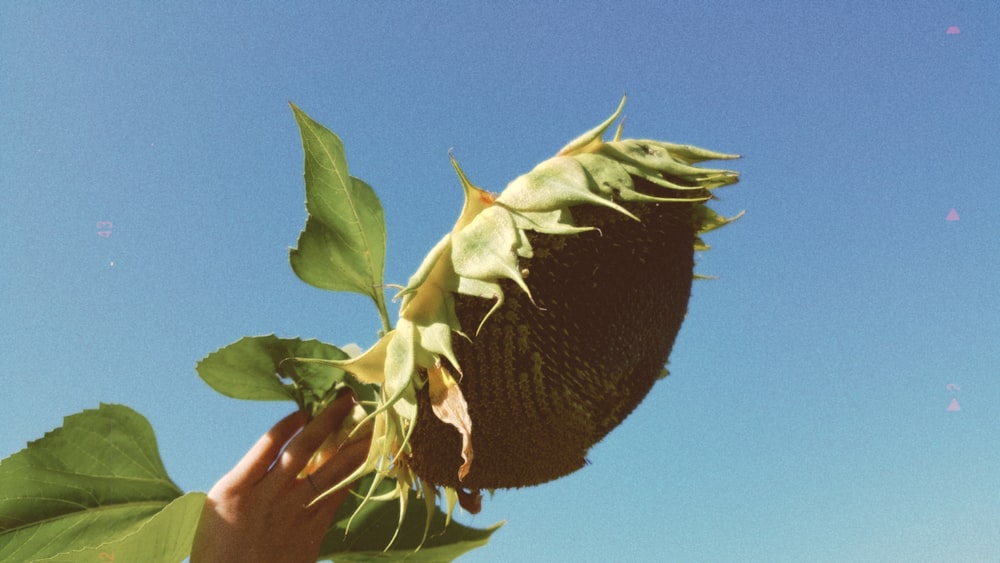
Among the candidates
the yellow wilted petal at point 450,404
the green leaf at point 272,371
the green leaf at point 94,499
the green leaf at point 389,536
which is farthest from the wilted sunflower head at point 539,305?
the green leaf at point 94,499

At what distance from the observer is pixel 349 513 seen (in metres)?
2.01

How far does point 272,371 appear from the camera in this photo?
1797 mm

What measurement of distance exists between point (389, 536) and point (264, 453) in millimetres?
388

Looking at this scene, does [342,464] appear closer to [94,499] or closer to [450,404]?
[450,404]

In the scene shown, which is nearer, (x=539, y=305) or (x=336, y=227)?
(x=539, y=305)

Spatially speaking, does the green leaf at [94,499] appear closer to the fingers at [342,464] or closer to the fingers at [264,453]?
the fingers at [264,453]

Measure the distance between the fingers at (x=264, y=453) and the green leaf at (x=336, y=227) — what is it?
13.8 inches

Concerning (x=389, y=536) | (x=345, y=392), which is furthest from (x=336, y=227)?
(x=389, y=536)

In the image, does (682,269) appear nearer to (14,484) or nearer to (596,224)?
(596,224)

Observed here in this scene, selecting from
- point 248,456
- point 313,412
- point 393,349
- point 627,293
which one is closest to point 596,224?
point 627,293

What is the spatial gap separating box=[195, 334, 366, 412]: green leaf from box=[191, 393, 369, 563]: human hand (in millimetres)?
65

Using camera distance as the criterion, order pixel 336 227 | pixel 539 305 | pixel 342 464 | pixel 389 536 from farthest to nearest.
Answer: pixel 389 536 < pixel 342 464 < pixel 336 227 < pixel 539 305

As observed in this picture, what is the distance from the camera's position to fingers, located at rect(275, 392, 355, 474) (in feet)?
5.72

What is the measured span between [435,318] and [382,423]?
0.30 metres
